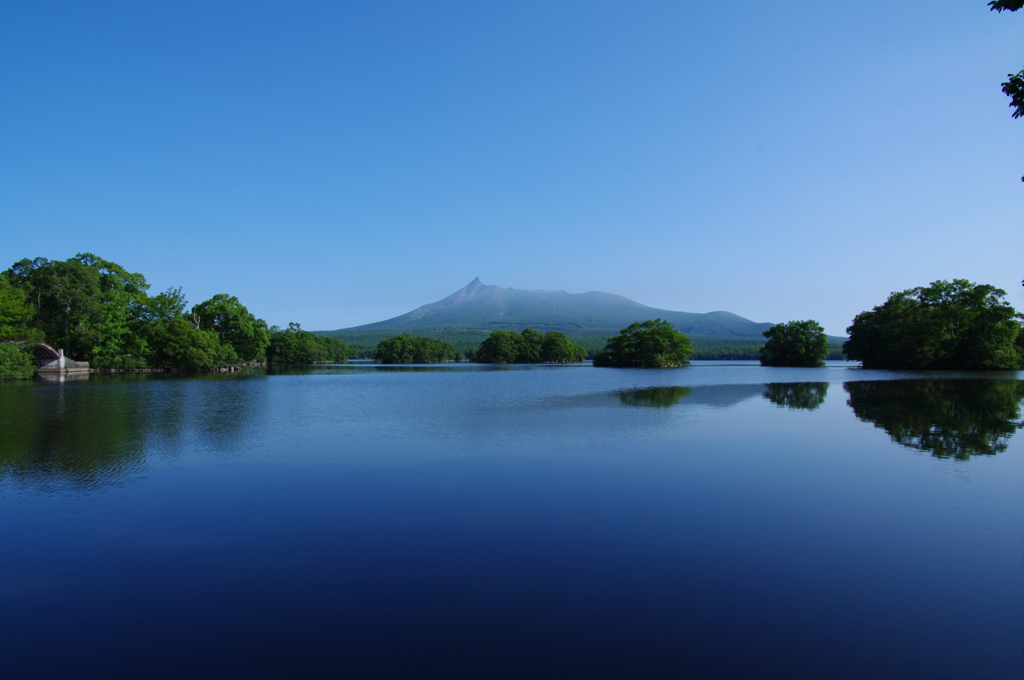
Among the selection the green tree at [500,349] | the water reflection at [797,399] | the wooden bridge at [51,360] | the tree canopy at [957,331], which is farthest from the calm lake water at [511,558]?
the green tree at [500,349]

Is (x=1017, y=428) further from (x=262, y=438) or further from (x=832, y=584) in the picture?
(x=262, y=438)

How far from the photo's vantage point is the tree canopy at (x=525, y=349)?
96938 mm

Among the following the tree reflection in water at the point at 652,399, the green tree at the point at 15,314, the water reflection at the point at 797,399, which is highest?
the green tree at the point at 15,314

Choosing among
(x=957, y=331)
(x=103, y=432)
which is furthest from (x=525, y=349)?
(x=103, y=432)

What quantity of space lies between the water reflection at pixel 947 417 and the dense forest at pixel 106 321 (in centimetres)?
4976

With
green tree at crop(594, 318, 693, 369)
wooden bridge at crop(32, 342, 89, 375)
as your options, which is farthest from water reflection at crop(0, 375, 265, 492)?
green tree at crop(594, 318, 693, 369)

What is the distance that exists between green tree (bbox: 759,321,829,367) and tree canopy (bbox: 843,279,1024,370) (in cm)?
1402

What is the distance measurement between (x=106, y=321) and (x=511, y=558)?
180 ft

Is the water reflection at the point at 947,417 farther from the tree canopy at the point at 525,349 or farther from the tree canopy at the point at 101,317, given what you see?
Answer: the tree canopy at the point at 525,349

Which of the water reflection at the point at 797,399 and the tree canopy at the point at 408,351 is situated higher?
the tree canopy at the point at 408,351

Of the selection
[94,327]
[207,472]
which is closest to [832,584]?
[207,472]

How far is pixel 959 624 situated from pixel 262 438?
13200mm

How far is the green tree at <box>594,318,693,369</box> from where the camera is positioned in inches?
2857

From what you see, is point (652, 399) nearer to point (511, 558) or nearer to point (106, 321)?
point (511, 558)
